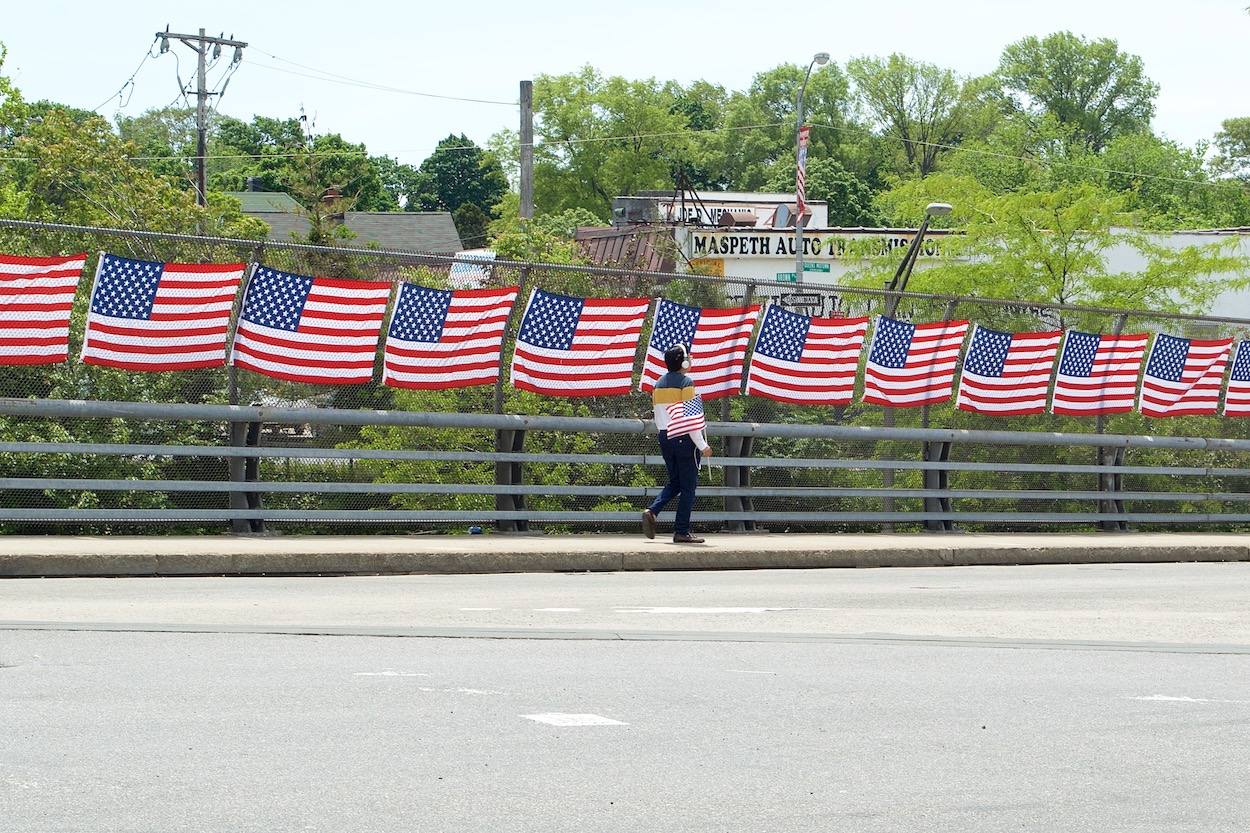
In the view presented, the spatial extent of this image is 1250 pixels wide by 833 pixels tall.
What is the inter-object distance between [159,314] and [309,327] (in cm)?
131

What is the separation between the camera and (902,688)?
7312 mm

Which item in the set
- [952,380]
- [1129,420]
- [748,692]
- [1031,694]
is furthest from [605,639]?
[1129,420]

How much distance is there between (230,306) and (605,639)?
580 cm

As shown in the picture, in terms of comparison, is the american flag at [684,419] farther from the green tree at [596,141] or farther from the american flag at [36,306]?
the green tree at [596,141]

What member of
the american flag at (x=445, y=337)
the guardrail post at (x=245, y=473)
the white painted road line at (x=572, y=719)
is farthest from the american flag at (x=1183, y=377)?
the white painted road line at (x=572, y=719)

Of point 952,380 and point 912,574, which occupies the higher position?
point 952,380

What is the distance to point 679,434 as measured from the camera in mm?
14062

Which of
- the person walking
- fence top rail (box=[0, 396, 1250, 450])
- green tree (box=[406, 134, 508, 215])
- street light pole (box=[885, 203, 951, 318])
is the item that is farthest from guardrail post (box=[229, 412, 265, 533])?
green tree (box=[406, 134, 508, 215])

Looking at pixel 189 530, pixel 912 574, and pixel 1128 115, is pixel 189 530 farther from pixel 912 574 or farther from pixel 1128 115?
pixel 1128 115

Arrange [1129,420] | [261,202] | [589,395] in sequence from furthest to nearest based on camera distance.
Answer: [261,202] → [1129,420] → [589,395]

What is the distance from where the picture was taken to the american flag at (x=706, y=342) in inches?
598

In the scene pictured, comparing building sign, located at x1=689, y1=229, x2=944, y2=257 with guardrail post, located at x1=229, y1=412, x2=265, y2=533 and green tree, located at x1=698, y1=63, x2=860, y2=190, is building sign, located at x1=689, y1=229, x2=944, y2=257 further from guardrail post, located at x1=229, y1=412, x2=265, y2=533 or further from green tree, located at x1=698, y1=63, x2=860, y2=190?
green tree, located at x1=698, y1=63, x2=860, y2=190

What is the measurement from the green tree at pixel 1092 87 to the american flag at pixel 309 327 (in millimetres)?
110591

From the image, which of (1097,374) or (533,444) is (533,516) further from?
(1097,374)
